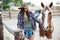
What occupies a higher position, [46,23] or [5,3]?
[5,3]

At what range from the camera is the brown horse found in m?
2.13

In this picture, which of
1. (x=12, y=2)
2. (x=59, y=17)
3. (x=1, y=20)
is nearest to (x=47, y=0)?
(x=59, y=17)

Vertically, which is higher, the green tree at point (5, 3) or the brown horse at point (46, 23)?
the green tree at point (5, 3)

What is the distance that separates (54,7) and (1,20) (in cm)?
53

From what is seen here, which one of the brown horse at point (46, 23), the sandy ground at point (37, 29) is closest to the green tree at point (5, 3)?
the sandy ground at point (37, 29)

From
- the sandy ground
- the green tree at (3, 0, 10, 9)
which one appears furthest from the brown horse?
the green tree at (3, 0, 10, 9)

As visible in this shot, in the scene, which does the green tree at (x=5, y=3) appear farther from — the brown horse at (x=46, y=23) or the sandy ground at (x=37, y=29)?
the brown horse at (x=46, y=23)

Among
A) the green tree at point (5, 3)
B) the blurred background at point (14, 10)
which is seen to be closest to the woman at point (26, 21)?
the blurred background at point (14, 10)

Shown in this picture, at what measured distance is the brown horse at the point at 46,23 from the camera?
213 cm

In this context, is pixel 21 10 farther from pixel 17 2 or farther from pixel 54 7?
pixel 54 7

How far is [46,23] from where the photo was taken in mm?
2164

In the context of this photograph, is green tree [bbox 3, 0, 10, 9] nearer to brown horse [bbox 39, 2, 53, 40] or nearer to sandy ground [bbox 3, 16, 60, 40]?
sandy ground [bbox 3, 16, 60, 40]

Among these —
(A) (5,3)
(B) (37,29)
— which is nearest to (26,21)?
(B) (37,29)

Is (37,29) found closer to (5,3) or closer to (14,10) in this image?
(14,10)
